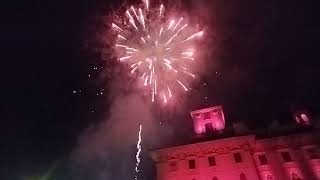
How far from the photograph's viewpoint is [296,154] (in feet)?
120

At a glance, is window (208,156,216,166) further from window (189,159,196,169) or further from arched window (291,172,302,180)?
arched window (291,172,302,180)

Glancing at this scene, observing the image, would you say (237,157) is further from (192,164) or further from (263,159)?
(192,164)

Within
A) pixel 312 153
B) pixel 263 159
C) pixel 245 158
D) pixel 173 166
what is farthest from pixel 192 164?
pixel 312 153

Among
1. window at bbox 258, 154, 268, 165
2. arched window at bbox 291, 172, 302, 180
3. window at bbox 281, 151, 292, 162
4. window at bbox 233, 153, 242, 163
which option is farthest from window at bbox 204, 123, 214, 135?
arched window at bbox 291, 172, 302, 180

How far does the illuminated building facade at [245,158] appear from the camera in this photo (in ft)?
117

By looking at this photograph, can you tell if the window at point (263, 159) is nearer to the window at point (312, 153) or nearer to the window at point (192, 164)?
the window at point (312, 153)

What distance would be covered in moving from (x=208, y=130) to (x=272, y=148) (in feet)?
31.9

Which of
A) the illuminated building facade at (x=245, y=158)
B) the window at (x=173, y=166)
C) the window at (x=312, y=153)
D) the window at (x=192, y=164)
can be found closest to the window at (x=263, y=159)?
the illuminated building facade at (x=245, y=158)

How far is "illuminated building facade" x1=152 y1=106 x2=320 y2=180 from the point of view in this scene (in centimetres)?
3569

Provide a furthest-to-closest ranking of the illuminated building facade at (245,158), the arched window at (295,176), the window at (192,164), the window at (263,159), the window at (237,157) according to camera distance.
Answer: the window at (192,164), the window at (263,159), the window at (237,157), the illuminated building facade at (245,158), the arched window at (295,176)

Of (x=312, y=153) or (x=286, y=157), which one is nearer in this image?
(x=312, y=153)

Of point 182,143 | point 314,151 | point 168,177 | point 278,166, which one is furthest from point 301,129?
point 168,177

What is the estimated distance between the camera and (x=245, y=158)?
37031 millimetres

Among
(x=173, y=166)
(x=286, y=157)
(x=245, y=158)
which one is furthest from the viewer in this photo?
(x=173, y=166)
